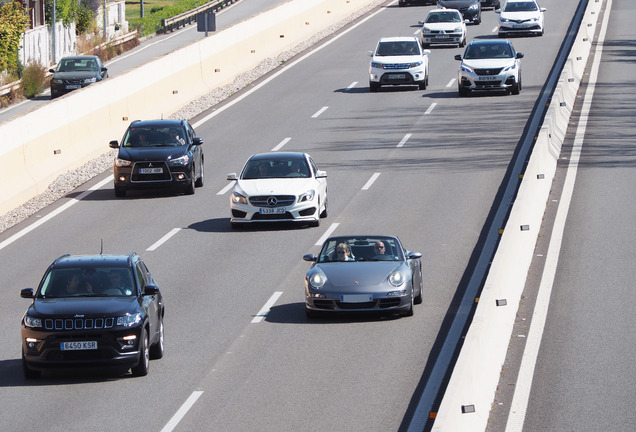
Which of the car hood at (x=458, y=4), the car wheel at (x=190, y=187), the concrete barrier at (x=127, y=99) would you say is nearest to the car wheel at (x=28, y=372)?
the concrete barrier at (x=127, y=99)

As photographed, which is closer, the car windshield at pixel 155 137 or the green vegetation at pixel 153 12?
the car windshield at pixel 155 137

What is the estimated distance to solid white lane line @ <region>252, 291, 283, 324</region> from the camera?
18573 millimetres

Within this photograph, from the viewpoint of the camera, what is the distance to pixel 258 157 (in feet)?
89.1

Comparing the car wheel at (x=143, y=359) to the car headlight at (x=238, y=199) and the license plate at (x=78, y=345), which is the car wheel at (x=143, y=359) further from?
the car headlight at (x=238, y=199)

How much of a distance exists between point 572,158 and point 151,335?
17.8 m

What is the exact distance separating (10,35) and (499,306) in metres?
50.3

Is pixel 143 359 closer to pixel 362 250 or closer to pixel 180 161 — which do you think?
pixel 362 250

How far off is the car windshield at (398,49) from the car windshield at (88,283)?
28.7 metres

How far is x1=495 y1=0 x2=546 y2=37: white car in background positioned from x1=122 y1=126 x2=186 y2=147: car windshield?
88.6 ft

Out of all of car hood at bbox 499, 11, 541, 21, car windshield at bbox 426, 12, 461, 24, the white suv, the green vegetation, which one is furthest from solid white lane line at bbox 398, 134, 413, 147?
the green vegetation

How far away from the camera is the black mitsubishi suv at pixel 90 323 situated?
1509 centimetres

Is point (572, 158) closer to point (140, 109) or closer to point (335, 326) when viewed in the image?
point (140, 109)

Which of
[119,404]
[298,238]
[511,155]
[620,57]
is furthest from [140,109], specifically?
[119,404]

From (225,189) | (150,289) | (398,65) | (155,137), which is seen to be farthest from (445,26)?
(150,289)
